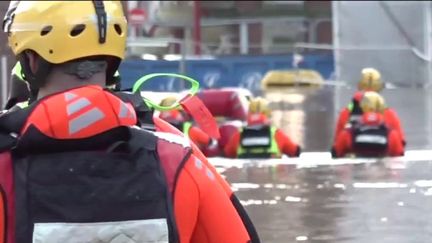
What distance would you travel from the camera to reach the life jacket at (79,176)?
2.37m

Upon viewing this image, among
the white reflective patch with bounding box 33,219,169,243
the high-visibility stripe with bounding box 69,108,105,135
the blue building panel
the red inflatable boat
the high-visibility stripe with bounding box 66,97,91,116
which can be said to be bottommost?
the blue building panel

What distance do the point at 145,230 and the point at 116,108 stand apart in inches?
10.5

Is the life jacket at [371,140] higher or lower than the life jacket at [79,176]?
lower

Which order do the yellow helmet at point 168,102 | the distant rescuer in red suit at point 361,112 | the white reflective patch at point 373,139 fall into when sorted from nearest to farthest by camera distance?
the yellow helmet at point 168,102, the white reflective patch at point 373,139, the distant rescuer in red suit at point 361,112

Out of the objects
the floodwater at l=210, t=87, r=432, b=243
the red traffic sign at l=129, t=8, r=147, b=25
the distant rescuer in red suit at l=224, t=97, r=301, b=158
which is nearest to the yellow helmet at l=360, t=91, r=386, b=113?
the floodwater at l=210, t=87, r=432, b=243

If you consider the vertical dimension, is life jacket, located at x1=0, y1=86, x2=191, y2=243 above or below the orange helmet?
above

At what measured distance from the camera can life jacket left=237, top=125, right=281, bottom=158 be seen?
48.3ft

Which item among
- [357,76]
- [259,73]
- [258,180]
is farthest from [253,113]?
[259,73]

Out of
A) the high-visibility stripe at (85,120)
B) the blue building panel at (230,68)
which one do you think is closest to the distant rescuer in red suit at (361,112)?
the blue building panel at (230,68)

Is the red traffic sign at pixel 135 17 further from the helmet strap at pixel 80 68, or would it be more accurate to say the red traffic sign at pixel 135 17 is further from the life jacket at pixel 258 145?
the helmet strap at pixel 80 68

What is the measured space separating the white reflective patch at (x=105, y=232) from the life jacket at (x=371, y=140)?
11.7m

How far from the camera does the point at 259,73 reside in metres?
33.1

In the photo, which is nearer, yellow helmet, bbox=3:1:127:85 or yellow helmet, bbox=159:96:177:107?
yellow helmet, bbox=3:1:127:85

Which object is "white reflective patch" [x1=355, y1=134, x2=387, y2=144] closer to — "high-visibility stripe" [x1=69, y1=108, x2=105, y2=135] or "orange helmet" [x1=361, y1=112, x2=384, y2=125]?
"orange helmet" [x1=361, y1=112, x2=384, y2=125]
